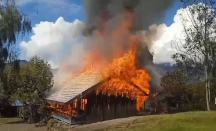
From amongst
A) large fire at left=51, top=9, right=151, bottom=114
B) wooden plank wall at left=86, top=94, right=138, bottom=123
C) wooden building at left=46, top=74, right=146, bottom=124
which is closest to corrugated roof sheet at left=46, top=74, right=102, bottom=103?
wooden building at left=46, top=74, right=146, bottom=124

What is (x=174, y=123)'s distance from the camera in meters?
21.3

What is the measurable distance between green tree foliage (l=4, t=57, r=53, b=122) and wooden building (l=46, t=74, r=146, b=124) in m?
6.97

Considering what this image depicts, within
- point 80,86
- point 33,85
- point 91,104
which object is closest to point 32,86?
point 33,85

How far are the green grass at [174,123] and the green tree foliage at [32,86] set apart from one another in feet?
54.6

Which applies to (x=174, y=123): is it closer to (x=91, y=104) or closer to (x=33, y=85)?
(x=91, y=104)

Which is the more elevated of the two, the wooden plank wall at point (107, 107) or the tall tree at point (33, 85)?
the tall tree at point (33, 85)

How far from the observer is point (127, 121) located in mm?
23141

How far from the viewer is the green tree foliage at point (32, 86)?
124 ft

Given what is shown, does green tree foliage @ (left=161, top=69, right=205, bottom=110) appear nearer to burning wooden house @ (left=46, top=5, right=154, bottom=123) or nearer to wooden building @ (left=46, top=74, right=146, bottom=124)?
burning wooden house @ (left=46, top=5, right=154, bottom=123)

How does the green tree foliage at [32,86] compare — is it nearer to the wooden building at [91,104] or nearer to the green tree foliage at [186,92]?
the wooden building at [91,104]

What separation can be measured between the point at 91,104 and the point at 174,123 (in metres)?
10.2

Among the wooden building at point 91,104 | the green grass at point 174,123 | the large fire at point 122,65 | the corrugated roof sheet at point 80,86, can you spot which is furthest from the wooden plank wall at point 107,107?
the green grass at point 174,123

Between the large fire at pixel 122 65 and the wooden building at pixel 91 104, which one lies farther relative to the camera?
the large fire at pixel 122 65

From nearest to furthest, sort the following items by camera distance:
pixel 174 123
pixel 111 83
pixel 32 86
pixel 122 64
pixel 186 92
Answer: pixel 174 123 < pixel 111 83 < pixel 122 64 < pixel 186 92 < pixel 32 86
